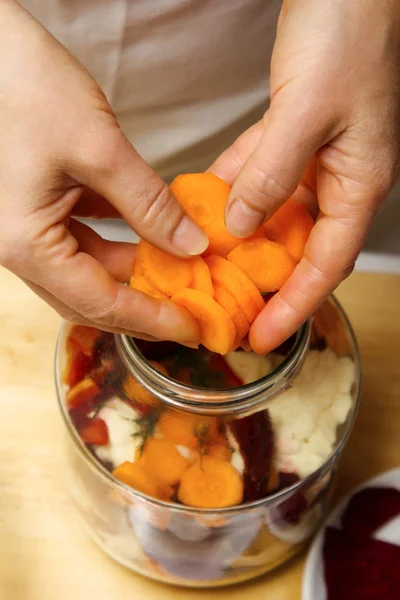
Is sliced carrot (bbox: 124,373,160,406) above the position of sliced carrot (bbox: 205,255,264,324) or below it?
below

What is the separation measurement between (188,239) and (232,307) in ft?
0.20

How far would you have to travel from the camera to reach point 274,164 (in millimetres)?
491

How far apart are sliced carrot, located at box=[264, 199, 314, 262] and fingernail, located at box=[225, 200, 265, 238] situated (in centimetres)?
5

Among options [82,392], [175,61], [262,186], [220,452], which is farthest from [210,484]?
[175,61]

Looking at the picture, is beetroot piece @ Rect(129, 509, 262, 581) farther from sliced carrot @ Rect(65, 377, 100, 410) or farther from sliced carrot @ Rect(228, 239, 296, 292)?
sliced carrot @ Rect(228, 239, 296, 292)

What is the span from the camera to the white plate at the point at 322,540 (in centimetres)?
65

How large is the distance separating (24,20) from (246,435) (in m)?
0.39

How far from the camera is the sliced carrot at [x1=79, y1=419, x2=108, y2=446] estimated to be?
0.61 m

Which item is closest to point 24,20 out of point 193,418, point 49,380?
point 193,418

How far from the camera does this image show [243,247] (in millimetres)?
511

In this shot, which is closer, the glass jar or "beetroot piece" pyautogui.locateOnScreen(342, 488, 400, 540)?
the glass jar

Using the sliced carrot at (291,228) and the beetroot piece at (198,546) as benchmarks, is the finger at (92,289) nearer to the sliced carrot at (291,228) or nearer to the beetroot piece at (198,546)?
the sliced carrot at (291,228)

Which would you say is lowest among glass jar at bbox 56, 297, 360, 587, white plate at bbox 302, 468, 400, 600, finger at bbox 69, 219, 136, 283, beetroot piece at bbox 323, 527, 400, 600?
beetroot piece at bbox 323, 527, 400, 600

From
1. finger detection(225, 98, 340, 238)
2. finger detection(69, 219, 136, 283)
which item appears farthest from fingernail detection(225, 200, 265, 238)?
finger detection(69, 219, 136, 283)
